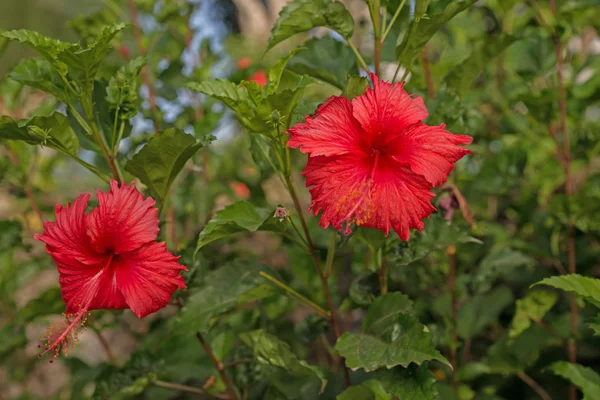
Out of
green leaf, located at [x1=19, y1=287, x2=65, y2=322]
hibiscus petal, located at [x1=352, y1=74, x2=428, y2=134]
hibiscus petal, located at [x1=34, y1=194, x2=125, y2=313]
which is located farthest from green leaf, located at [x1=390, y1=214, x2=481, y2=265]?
green leaf, located at [x1=19, y1=287, x2=65, y2=322]

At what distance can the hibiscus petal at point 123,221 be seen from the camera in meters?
0.86

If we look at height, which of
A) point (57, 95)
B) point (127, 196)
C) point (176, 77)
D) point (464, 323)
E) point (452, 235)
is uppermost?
point (176, 77)

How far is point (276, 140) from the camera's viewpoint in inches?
35.6

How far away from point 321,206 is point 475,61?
616 mm

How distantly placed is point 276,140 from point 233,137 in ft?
9.28

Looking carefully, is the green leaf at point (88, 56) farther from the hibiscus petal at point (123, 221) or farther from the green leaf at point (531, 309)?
the green leaf at point (531, 309)

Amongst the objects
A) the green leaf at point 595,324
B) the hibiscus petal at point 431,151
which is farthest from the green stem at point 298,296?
the green leaf at point 595,324

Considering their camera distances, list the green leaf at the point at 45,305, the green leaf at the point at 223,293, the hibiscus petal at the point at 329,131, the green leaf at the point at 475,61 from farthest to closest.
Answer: the green leaf at the point at 45,305
the green leaf at the point at 475,61
the green leaf at the point at 223,293
the hibiscus petal at the point at 329,131

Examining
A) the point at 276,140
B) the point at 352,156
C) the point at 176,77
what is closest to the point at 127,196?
the point at 276,140

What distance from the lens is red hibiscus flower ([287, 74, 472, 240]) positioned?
2.70 feet

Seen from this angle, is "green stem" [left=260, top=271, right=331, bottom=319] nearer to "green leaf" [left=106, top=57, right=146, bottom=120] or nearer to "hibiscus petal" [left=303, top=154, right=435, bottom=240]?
"hibiscus petal" [left=303, top=154, right=435, bottom=240]

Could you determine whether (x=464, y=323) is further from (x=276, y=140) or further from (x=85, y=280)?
(x=85, y=280)

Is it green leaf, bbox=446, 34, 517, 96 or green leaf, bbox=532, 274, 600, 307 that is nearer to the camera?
green leaf, bbox=532, 274, 600, 307

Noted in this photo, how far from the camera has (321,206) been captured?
84 cm
